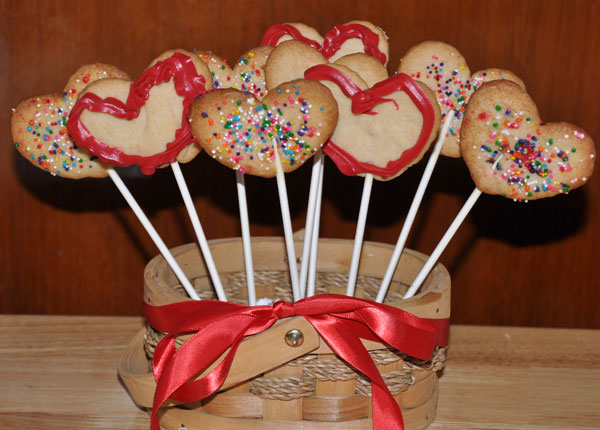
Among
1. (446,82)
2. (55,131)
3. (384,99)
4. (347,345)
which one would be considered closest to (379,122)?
(384,99)

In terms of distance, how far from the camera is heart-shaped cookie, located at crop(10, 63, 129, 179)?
842mm

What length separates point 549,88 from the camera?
3.70ft

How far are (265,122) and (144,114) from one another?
0.50 feet

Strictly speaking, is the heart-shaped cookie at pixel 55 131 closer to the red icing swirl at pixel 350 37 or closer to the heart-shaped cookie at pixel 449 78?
the red icing swirl at pixel 350 37

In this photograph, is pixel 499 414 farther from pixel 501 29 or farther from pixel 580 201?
pixel 501 29

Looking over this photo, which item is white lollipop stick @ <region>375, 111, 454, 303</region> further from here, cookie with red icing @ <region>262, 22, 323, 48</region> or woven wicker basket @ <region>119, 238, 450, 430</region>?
cookie with red icing @ <region>262, 22, 323, 48</region>

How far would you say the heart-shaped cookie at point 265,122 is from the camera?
745mm

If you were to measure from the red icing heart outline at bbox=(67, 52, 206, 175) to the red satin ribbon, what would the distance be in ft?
0.63

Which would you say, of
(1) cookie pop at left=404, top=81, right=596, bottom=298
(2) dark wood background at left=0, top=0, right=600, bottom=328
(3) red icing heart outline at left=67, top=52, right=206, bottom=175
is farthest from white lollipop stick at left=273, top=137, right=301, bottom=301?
(2) dark wood background at left=0, top=0, right=600, bottom=328

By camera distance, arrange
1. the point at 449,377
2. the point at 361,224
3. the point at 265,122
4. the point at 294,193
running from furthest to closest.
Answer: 1. the point at 294,193
2. the point at 449,377
3. the point at 361,224
4. the point at 265,122

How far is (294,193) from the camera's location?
1184 mm

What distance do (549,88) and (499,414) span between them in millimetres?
523

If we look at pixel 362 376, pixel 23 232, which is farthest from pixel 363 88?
pixel 23 232

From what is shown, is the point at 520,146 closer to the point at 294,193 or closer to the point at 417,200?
the point at 417,200
